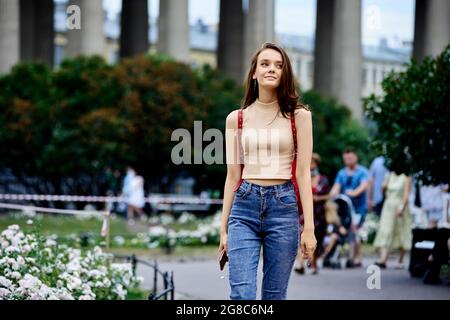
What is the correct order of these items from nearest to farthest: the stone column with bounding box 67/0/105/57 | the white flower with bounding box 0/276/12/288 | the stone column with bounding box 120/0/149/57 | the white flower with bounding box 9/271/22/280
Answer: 1. the white flower with bounding box 0/276/12/288
2. the white flower with bounding box 9/271/22/280
3. the stone column with bounding box 67/0/105/57
4. the stone column with bounding box 120/0/149/57

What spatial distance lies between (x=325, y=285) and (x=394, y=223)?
12.9 ft

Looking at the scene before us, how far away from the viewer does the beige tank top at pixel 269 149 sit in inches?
294

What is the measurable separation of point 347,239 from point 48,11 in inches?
1655

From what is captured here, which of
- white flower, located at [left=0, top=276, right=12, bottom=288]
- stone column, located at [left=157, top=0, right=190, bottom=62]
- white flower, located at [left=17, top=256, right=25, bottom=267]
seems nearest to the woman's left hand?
→ white flower, located at [left=0, top=276, right=12, bottom=288]

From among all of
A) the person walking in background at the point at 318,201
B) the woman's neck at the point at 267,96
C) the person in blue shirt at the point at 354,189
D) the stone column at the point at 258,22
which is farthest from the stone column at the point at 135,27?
the woman's neck at the point at 267,96

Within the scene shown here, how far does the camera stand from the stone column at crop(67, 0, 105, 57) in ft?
149

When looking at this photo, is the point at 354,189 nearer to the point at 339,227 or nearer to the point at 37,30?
the point at 339,227

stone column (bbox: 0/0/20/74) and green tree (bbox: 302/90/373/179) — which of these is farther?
stone column (bbox: 0/0/20/74)

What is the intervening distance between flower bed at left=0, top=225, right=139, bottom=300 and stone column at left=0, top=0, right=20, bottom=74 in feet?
102

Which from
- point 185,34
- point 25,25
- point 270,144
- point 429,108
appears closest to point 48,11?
point 25,25

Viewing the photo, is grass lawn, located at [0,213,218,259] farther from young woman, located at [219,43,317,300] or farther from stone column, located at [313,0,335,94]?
stone column, located at [313,0,335,94]

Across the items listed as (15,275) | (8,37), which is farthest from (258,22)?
(15,275)
